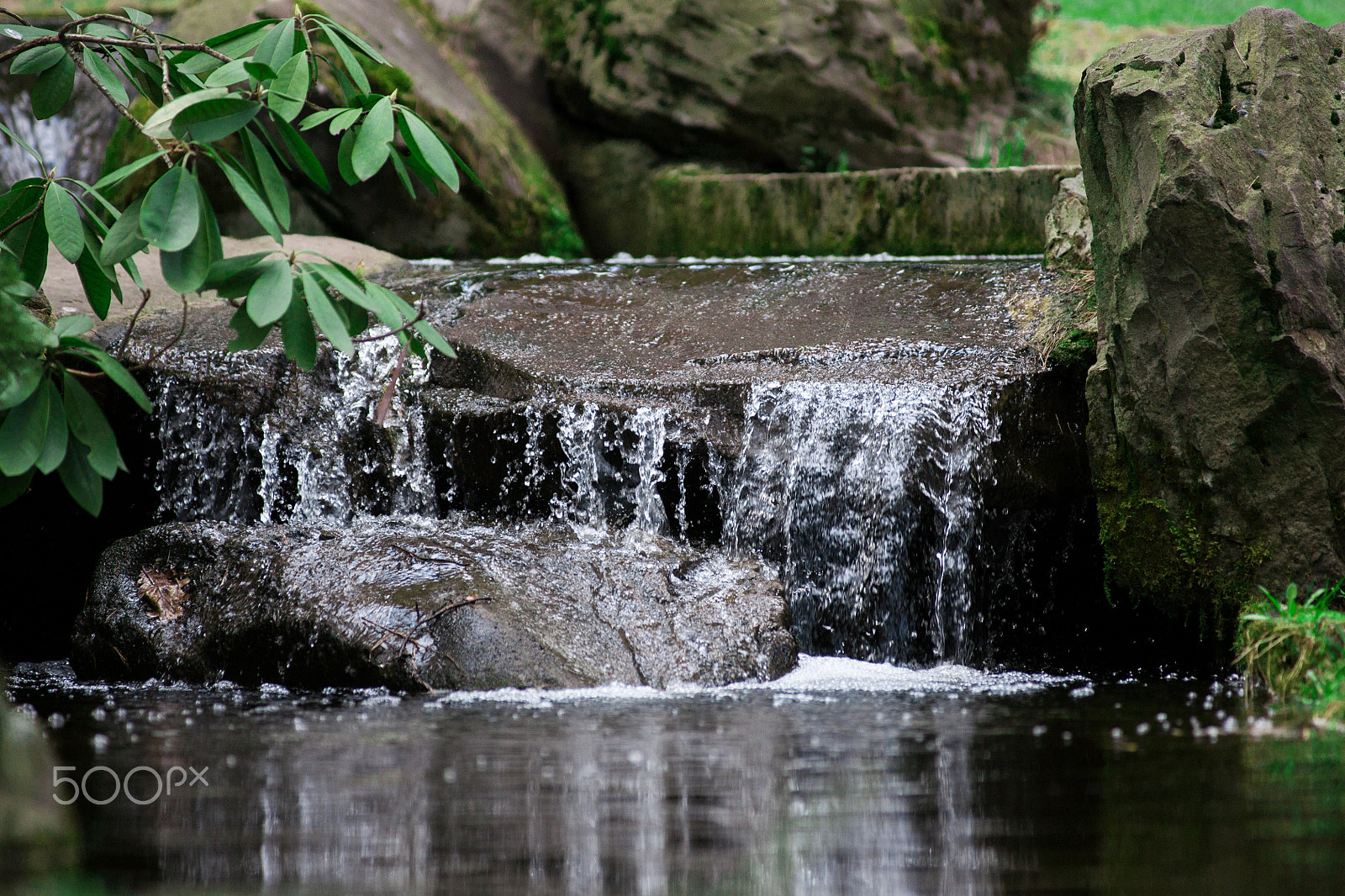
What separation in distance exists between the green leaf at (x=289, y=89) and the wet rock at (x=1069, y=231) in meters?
4.33

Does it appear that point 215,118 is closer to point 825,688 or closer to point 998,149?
point 825,688

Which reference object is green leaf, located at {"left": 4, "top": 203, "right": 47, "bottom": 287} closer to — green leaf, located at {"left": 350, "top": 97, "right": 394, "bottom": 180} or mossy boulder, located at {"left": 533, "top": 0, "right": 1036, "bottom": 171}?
green leaf, located at {"left": 350, "top": 97, "right": 394, "bottom": 180}

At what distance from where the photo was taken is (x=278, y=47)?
3580 millimetres

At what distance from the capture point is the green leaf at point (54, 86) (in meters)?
4.27

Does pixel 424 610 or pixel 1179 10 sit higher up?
pixel 1179 10

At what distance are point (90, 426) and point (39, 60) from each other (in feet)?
4.84

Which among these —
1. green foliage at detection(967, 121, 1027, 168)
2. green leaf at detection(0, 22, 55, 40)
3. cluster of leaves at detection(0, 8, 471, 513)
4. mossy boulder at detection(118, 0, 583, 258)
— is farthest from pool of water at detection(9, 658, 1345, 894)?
green foliage at detection(967, 121, 1027, 168)

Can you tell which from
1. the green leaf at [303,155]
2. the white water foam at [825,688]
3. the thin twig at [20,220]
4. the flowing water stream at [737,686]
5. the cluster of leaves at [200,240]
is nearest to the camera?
the flowing water stream at [737,686]

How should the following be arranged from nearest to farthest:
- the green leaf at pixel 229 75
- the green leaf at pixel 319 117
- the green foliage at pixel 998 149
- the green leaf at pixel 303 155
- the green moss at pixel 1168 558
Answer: the green leaf at pixel 229 75
the green leaf at pixel 319 117
the green leaf at pixel 303 155
the green moss at pixel 1168 558
the green foliage at pixel 998 149

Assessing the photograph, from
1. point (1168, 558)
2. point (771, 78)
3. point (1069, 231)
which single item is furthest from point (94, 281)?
point (771, 78)

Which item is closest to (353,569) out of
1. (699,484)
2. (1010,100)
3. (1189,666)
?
(699,484)

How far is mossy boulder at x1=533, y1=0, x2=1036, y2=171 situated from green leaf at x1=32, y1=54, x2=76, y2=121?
20.6 feet

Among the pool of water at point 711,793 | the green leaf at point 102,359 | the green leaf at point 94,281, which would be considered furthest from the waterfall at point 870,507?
the green leaf at point 102,359

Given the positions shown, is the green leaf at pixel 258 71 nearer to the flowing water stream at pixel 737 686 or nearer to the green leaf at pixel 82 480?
the green leaf at pixel 82 480
